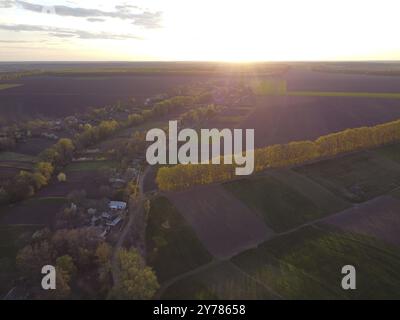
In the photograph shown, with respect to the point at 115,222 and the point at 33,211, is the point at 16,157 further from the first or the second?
the point at 115,222

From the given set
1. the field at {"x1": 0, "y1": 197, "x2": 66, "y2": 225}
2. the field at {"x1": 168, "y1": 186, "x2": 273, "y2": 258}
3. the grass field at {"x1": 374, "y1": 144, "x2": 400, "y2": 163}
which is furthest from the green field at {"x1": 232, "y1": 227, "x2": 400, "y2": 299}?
the grass field at {"x1": 374, "y1": 144, "x2": 400, "y2": 163}

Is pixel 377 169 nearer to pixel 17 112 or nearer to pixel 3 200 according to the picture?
pixel 3 200

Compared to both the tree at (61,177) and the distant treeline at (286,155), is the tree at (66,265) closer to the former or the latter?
the distant treeline at (286,155)

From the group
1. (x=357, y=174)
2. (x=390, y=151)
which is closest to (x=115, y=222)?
(x=357, y=174)

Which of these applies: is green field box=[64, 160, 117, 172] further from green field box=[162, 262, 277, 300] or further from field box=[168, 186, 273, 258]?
green field box=[162, 262, 277, 300]

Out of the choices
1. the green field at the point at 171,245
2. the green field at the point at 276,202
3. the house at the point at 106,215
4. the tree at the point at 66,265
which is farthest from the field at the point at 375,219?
the tree at the point at 66,265
